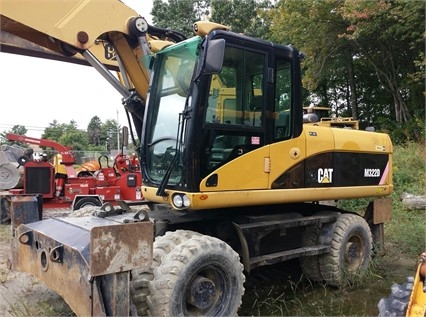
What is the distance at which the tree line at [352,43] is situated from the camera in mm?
11689

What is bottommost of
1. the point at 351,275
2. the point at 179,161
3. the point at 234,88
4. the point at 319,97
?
the point at 351,275

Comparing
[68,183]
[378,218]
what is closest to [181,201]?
[378,218]

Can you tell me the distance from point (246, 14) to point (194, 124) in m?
17.0

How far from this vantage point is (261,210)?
4617mm

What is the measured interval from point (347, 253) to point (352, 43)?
37.3 feet

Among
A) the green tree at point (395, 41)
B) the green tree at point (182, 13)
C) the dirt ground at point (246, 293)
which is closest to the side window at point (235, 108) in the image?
the dirt ground at point (246, 293)

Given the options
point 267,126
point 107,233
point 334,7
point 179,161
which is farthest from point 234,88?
point 334,7

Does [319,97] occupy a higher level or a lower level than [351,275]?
higher

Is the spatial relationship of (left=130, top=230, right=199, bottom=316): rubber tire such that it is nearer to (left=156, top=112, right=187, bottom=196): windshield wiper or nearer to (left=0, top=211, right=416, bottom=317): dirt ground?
(left=156, top=112, right=187, bottom=196): windshield wiper

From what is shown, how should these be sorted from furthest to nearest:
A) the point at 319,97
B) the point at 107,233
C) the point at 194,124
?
the point at 319,97
the point at 194,124
the point at 107,233

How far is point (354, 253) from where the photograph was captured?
5.31m

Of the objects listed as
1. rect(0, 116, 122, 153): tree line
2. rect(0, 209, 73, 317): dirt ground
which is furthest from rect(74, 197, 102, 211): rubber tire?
rect(0, 116, 122, 153): tree line

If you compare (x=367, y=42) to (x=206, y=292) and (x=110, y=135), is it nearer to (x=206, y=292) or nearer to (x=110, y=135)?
(x=206, y=292)

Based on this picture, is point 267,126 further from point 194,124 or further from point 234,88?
point 194,124
